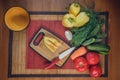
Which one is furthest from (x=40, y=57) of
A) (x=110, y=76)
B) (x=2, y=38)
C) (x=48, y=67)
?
(x=110, y=76)

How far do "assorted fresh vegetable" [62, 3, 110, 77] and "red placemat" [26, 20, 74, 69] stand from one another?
0.15 ft

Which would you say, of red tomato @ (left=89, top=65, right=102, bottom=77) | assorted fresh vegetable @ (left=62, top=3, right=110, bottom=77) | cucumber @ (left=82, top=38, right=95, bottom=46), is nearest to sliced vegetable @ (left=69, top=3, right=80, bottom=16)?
assorted fresh vegetable @ (left=62, top=3, right=110, bottom=77)

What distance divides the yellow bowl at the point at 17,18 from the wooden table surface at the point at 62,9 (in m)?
0.05

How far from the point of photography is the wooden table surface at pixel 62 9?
1.08 m

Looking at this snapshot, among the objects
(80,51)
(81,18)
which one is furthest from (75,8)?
(80,51)

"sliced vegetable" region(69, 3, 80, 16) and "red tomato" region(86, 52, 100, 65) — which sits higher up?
"sliced vegetable" region(69, 3, 80, 16)

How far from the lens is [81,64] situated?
1028 millimetres

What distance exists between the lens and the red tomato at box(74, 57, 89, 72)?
103cm

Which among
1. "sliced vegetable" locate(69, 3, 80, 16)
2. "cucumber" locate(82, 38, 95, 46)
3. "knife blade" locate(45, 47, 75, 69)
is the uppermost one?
"sliced vegetable" locate(69, 3, 80, 16)

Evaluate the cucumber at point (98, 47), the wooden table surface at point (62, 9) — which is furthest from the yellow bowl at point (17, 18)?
the cucumber at point (98, 47)

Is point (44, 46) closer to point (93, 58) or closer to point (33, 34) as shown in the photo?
point (33, 34)

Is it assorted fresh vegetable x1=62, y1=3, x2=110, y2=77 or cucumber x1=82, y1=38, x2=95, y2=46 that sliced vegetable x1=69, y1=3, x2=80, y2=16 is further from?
cucumber x1=82, y1=38, x2=95, y2=46

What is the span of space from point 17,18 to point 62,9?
0.18 metres

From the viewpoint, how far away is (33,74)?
108 cm
